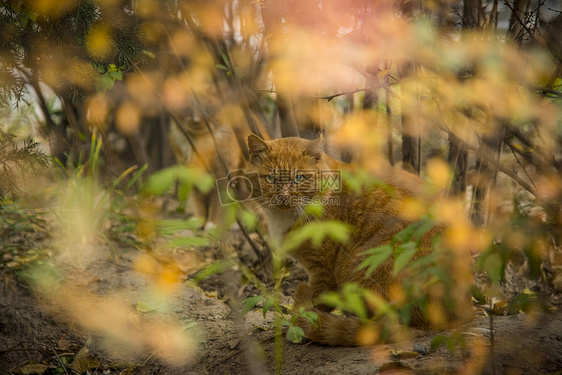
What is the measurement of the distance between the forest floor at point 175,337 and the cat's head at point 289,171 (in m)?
0.45

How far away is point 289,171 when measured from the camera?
2.60 meters

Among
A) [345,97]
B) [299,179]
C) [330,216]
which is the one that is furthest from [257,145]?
[345,97]

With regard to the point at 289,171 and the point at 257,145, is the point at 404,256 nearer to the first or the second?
the point at 289,171

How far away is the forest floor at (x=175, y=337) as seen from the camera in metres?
1.68

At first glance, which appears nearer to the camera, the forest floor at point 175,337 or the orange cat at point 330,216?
the forest floor at point 175,337

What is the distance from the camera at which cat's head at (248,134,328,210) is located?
2570 millimetres

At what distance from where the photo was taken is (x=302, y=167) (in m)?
2.62

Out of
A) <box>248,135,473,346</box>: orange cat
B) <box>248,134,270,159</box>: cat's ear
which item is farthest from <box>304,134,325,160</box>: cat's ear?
<box>248,134,270,159</box>: cat's ear

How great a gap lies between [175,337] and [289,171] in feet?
4.09

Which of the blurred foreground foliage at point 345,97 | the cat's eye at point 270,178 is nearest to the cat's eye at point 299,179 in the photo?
the cat's eye at point 270,178

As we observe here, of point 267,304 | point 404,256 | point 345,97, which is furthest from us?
point 345,97

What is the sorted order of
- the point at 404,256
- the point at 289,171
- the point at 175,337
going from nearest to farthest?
the point at 404,256, the point at 175,337, the point at 289,171

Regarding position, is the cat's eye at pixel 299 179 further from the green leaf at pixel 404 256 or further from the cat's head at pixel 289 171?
the green leaf at pixel 404 256

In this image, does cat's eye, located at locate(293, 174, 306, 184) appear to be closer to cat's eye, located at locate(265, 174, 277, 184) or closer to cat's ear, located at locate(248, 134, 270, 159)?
cat's eye, located at locate(265, 174, 277, 184)
